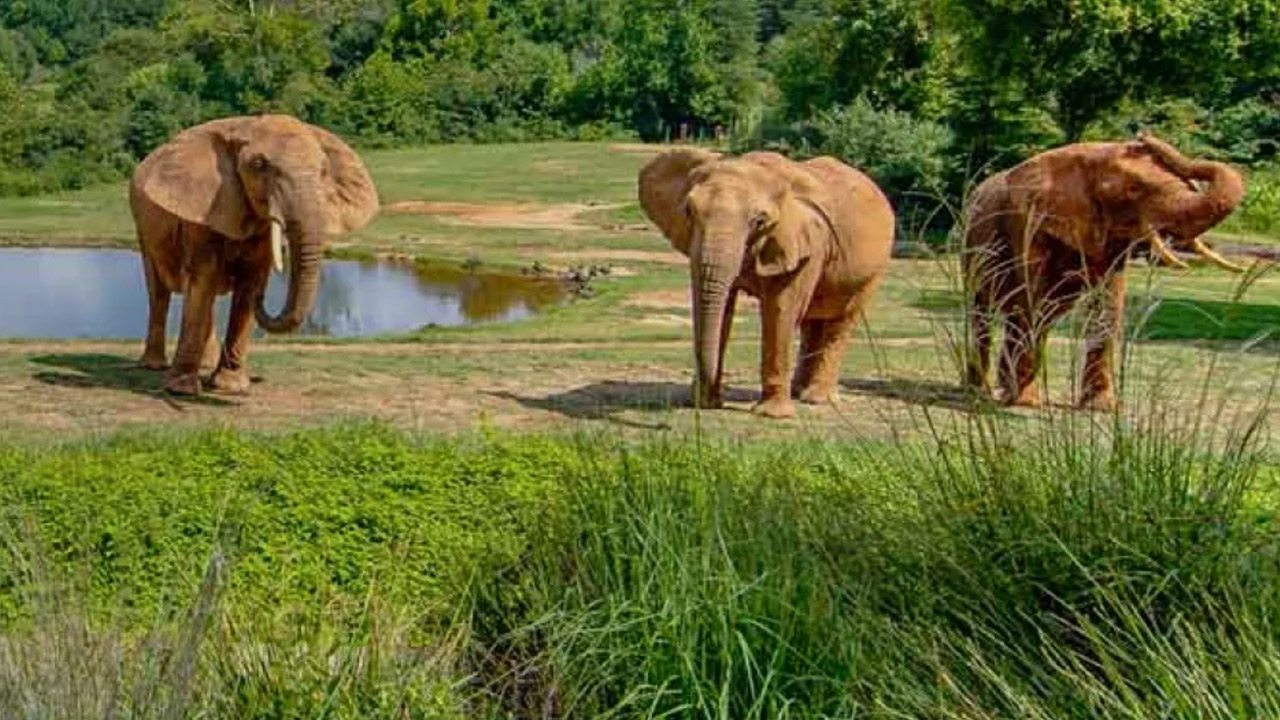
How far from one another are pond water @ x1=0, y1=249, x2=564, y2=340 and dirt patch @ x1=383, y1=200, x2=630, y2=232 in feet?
22.0

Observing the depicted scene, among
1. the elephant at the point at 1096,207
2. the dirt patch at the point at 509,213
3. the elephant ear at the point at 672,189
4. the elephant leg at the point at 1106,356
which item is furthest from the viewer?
the dirt patch at the point at 509,213

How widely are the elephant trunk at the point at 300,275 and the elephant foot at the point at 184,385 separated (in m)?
0.84

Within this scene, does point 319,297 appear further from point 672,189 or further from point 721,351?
point 721,351

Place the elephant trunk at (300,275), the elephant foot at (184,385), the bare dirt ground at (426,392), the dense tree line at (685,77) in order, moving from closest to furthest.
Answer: the bare dirt ground at (426,392) < the elephant trunk at (300,275) < the elephant foot at (184,385) < the dense tree line at (685,77)

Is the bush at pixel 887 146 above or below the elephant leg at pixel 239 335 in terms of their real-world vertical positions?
below

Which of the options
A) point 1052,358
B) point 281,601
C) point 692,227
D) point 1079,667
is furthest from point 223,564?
point 1052,358

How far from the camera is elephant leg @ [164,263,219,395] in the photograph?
1103cm

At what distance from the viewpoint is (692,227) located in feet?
34.7

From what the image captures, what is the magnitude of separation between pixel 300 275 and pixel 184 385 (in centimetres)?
136

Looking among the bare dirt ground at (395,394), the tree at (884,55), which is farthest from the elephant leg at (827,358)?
the tree at (884,55)

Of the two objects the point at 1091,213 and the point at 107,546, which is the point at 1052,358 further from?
the point at 107,546

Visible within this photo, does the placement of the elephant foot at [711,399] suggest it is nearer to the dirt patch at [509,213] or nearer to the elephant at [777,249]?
the elephant at [777,249]

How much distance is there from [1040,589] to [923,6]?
30081mm

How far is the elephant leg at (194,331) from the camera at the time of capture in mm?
11031
